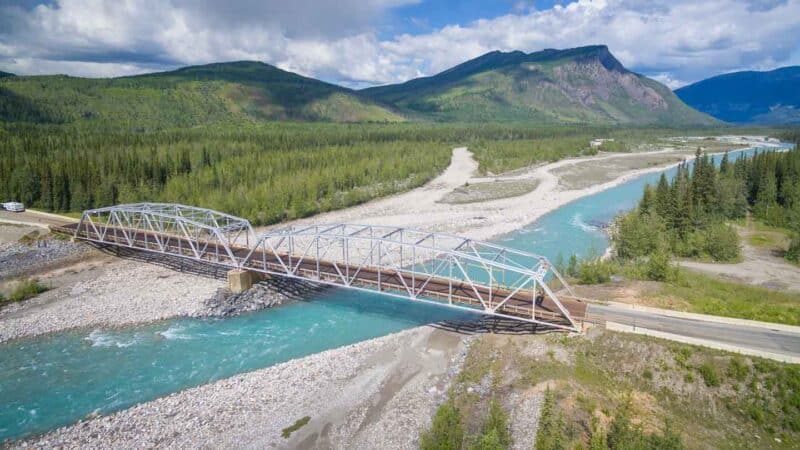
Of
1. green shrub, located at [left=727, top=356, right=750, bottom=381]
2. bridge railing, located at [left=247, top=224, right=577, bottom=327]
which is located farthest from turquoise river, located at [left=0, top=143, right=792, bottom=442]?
green shrub, located at [left=727, top=356, right=750, bottom=381]

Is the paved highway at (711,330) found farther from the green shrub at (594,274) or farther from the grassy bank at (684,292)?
the green shrub at (594,274)

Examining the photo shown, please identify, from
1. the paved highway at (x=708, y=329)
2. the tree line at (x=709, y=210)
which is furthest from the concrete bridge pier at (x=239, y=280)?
the tree line at (x=709, y=210)

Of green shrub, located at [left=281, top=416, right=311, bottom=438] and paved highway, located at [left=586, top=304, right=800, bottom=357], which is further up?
paved highway, located at [left=586, top=304, right=800, bottom=357]

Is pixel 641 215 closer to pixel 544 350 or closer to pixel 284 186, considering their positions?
pixel 544 350

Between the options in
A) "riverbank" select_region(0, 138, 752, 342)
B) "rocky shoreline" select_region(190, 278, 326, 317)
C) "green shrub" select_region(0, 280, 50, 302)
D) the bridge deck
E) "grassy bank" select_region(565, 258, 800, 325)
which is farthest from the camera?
"green shrub" select_region(0, 280, 50, 302)

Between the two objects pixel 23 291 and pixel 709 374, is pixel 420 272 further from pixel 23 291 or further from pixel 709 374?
pixel 23 291

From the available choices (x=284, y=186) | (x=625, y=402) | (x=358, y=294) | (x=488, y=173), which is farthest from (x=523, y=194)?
(x=625, y=402)

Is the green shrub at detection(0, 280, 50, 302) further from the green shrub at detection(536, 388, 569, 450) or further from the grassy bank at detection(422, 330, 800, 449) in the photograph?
the green shrub at detection(536, 388, 569, 450)
